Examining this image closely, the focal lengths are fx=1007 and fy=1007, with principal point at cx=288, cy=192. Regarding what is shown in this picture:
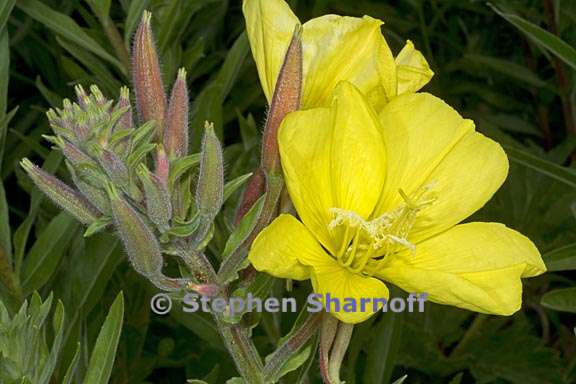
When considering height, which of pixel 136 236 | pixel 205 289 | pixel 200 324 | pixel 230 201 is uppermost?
pixel 136 236

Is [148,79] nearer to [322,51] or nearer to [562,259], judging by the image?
[322,51]

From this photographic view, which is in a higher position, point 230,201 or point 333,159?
point 333,159

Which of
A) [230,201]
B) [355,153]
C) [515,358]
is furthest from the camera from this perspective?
[515,358]

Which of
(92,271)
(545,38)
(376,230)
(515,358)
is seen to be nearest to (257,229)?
(376,230)

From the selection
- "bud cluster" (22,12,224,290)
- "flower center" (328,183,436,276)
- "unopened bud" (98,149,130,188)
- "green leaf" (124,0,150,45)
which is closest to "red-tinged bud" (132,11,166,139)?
"bud cluster" (22,12,224,290)

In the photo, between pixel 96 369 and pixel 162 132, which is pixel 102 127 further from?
pixel 96 369

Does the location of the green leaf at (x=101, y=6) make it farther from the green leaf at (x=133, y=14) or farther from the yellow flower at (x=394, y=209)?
the yellow flower at (x=394, y=209)

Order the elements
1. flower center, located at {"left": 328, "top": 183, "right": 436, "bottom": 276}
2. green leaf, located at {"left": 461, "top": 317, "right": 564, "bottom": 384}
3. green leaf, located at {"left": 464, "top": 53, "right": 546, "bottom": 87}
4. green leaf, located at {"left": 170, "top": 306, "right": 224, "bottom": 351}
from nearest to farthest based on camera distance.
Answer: flower center, located at {"left": 328, "top": 183, "right": 436, "bottom": 276}, green leaf, located at {"left": 170, "top": 306, "right": 224, "bottom": 351}, green leaf, located at {"left": 461, "top": 317, "right": 564, "bottom": 384}, green leaf, located at {"left": 464, "top": 53, "right": 546, "bottom": 87}

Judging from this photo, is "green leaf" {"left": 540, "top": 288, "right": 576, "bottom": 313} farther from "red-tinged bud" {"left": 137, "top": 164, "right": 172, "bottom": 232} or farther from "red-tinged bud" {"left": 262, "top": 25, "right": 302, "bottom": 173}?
"red-tinged bud" {"left": 137, "top": 164, "right": 172, "bottom": 232}
